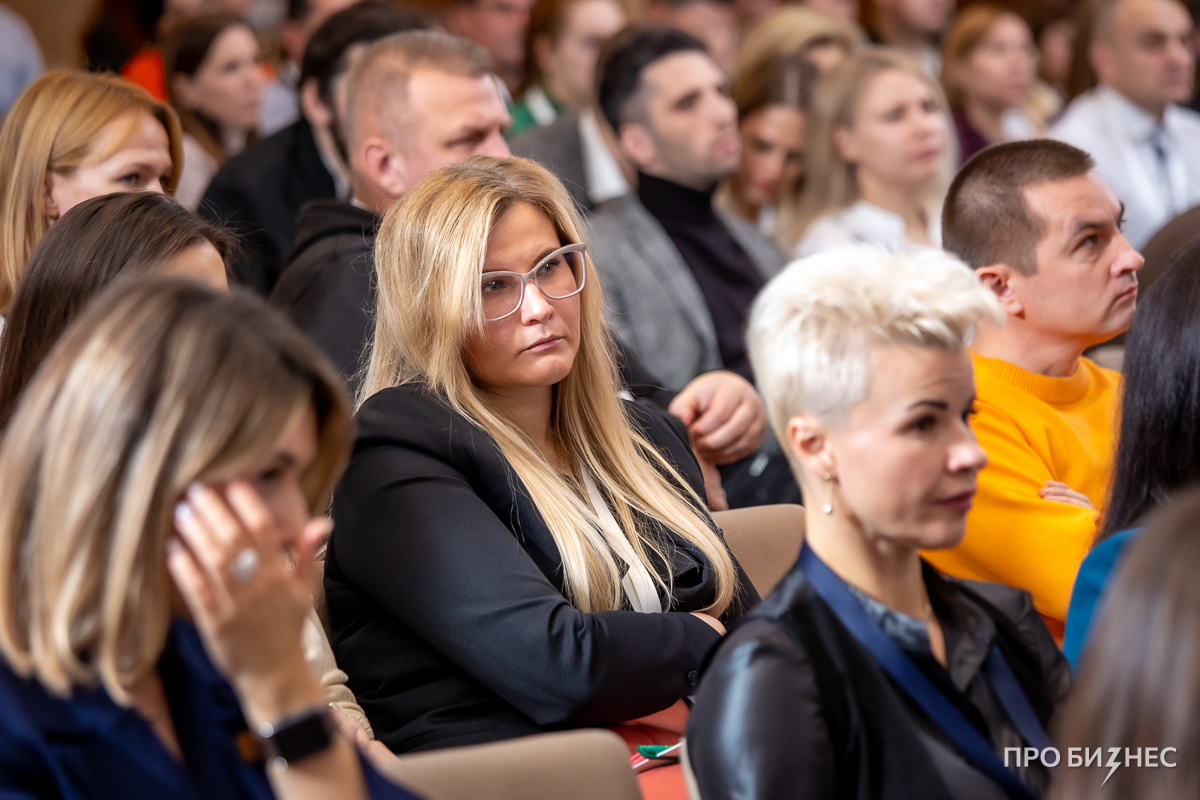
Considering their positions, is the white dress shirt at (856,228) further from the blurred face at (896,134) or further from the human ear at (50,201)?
the human ear at (50,201)

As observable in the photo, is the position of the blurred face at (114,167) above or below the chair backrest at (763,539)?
above

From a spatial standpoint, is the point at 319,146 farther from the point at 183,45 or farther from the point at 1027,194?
the point at 1027,194

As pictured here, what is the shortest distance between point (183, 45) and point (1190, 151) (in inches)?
151

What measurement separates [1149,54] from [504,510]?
402cm

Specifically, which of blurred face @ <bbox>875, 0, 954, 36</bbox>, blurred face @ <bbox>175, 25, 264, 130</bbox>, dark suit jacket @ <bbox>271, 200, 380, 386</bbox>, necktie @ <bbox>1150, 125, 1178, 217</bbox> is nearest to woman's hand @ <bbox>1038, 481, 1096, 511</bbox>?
dark suit jacket @ <bbox>271, 200, 380, 386</bbox>

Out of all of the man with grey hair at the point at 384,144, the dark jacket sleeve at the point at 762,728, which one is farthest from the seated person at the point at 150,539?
the man with grey hair at the point at 384,144

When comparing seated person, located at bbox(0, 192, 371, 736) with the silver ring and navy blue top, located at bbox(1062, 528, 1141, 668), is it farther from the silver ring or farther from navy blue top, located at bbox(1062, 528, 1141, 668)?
navy blue top, located at bbox(1062, 528, 1141, 668)

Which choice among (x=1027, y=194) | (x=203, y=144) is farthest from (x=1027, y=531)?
(x=203, y=144)

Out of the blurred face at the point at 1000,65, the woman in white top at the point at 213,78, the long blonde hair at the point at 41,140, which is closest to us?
the long blonde hair at the point at 41,140

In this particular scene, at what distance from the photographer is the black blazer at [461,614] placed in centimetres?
166

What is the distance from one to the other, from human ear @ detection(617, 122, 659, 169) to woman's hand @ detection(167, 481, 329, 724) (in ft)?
9.15

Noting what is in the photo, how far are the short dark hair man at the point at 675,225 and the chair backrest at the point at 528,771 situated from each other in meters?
2.03

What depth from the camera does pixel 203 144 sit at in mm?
4191

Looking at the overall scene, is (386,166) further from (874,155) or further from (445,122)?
(874,155)
